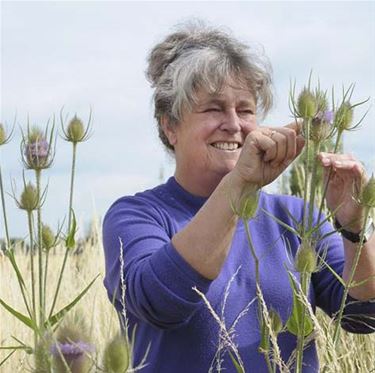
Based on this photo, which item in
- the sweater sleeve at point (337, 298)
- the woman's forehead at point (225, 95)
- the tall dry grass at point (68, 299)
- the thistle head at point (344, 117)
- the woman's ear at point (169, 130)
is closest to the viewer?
the thistle head at point (344, 117)

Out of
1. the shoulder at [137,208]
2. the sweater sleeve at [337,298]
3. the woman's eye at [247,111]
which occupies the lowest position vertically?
the sweater sleeve at [337,298]

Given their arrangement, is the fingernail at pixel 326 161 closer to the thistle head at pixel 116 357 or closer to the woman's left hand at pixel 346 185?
the woman's left hand at pixel 346 185

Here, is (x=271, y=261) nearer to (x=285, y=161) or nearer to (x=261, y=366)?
(x=261, y=366)

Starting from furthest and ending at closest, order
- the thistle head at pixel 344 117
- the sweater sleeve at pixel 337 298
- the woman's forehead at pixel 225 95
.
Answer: the woman's forehead at pixel 225 95 < the sweater sleeve at pixel 337 298 < the thistle head at pixel 344 117

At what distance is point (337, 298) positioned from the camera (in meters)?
1.95

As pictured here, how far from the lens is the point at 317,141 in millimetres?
1272

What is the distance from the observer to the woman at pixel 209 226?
1532 mm

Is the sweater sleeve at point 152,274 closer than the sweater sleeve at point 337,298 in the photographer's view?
Yes

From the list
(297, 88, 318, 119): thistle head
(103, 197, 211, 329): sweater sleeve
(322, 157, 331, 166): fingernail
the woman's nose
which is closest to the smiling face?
the woman's nose

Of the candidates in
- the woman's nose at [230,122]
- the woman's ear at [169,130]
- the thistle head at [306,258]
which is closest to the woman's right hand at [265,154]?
the thistle head at [306,258]

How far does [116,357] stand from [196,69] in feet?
4.36

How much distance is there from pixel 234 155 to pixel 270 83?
0.37 m

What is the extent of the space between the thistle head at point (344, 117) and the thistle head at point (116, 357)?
529 mm

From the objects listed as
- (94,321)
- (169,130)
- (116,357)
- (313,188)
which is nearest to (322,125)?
(313,188)
